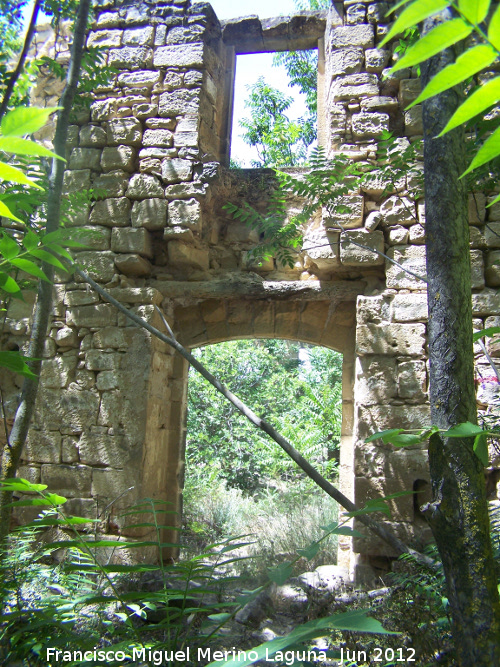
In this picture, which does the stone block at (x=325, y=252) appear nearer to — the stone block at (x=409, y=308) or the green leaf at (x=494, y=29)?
the stone block at (x=409, y=308)

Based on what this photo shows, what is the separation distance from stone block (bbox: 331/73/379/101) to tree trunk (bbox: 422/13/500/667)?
3007 millimetres

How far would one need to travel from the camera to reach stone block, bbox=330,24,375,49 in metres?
4.41

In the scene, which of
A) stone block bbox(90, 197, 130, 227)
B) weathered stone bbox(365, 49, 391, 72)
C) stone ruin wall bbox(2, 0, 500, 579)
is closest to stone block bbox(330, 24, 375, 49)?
stone ruin wall bbox(2, 0, 500, 579)

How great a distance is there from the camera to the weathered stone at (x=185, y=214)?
4.37m

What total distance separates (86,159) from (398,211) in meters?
2.78

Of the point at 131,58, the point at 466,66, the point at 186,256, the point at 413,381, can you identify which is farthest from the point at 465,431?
the point at 131,58

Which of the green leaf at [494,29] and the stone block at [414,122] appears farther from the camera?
the stone block at [414,122]

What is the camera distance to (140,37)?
477 cm

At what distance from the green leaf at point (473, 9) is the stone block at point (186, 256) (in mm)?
3932

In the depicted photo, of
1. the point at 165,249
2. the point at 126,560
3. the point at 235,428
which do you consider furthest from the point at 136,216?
the point at 235,428

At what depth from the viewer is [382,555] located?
12.0ft

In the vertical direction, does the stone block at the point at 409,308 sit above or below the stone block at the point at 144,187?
below

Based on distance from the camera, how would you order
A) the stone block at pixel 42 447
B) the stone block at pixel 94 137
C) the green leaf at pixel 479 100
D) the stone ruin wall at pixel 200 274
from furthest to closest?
the stone block at pixel 94 137, the stone block at pixel 42 447, the stone ruin wall at pixel 200 274, the green leaf at pixel 479 100

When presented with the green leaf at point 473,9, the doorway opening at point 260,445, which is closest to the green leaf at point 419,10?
the green leaf at point 473,9
